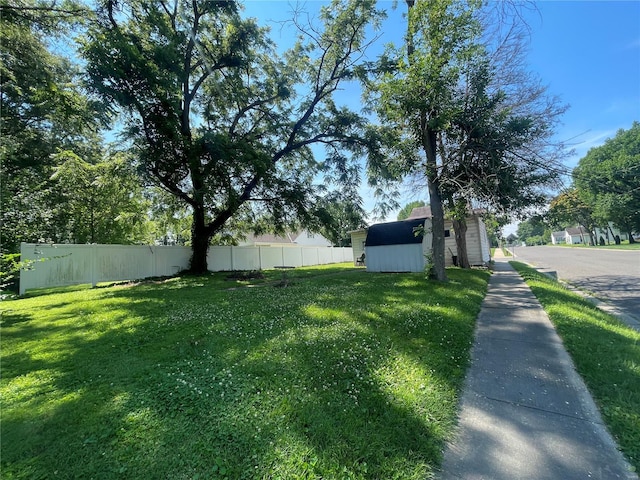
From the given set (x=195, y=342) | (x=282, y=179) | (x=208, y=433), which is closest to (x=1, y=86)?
(x=282, y=179)

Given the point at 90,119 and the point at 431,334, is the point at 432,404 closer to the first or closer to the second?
the point at 431,334

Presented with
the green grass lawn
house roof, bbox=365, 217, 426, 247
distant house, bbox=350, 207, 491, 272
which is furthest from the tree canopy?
the green grass lawn

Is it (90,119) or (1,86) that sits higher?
(1,86)

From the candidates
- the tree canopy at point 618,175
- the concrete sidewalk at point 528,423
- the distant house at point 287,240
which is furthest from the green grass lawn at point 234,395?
the tree canopy at point 618,175

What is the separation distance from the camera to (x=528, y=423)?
234 centimetres

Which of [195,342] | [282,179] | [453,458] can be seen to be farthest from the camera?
[282,179]

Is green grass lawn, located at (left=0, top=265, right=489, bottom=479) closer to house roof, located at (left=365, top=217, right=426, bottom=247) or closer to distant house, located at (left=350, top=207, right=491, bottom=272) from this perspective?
distant house, located at (left=350, top=207, right=491, bottom=272)

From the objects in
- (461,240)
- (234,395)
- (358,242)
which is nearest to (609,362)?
(234,395)

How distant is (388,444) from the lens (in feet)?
6.66

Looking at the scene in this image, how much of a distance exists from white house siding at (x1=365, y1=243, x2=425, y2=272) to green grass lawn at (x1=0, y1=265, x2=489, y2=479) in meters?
7.69

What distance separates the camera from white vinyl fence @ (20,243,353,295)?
9852 millimetres

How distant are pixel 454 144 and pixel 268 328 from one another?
8677 mm

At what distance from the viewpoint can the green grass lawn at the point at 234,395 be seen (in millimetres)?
1849

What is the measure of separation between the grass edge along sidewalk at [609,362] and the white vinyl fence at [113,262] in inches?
330
